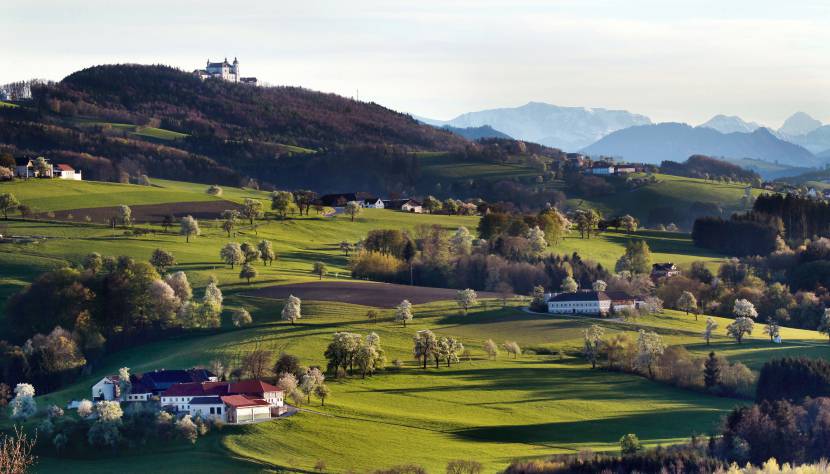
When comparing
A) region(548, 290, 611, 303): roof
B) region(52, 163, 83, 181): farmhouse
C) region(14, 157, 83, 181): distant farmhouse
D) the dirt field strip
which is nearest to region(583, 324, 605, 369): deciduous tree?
region(548, 290, 611, 303): roof

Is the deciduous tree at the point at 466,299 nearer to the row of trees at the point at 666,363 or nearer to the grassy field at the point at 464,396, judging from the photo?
the grassy field at the point at 464,396

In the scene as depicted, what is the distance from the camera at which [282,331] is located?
106 metres

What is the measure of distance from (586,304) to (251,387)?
49314 millimetres

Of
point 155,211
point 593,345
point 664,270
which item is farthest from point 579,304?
point 155,211

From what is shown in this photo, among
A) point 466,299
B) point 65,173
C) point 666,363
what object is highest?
point 65,173

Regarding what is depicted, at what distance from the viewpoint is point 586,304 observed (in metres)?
123

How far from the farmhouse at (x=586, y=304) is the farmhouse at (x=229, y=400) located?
4545 centimetres

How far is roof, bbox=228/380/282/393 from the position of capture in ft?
269

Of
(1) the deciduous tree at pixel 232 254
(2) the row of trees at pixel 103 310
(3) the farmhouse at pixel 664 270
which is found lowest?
(2) the row of trees at pixel 103 310

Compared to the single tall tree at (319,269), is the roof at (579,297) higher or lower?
lower

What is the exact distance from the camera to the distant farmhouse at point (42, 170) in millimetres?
177125

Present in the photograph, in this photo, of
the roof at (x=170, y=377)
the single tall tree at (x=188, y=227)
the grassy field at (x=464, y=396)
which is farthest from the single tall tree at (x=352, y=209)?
the roof at (x=170, y=377)

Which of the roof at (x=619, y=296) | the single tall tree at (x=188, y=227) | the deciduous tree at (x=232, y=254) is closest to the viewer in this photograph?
the roof at (x=619, y=296)

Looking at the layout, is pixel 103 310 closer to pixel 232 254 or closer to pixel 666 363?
pixel 232 254
